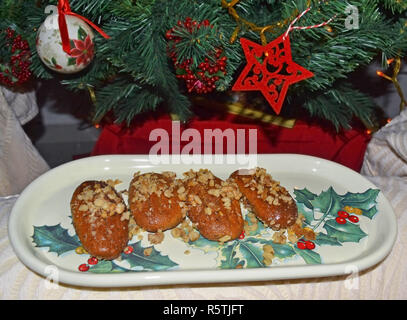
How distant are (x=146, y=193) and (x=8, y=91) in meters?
0.51

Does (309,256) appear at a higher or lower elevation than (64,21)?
lower

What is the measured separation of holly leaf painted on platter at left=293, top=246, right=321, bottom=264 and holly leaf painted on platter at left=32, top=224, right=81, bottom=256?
16.5 inches

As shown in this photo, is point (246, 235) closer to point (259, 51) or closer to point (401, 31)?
point (259, 51)

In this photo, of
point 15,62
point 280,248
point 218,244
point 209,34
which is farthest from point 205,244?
point 15,62

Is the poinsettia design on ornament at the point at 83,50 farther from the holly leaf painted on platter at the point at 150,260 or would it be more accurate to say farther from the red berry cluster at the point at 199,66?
the holly leaf painted on platter at the point at 150,260

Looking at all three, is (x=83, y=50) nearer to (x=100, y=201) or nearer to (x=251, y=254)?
(x=100, y=201)

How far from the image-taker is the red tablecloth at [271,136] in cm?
117

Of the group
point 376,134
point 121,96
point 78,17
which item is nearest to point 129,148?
point 121,96

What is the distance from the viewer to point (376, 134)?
1.12 metres

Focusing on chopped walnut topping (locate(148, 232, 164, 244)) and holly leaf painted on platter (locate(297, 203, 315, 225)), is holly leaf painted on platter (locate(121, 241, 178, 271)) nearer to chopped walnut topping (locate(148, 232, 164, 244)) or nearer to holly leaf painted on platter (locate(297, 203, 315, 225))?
chopped walnut topping (locate(148, 232, 164, 244))

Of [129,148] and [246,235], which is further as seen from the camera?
[129,148]

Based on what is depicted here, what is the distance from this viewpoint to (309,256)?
815mm

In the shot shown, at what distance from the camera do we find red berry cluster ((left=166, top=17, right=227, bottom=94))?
77 centimetres

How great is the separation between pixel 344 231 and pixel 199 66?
1.42 ft
